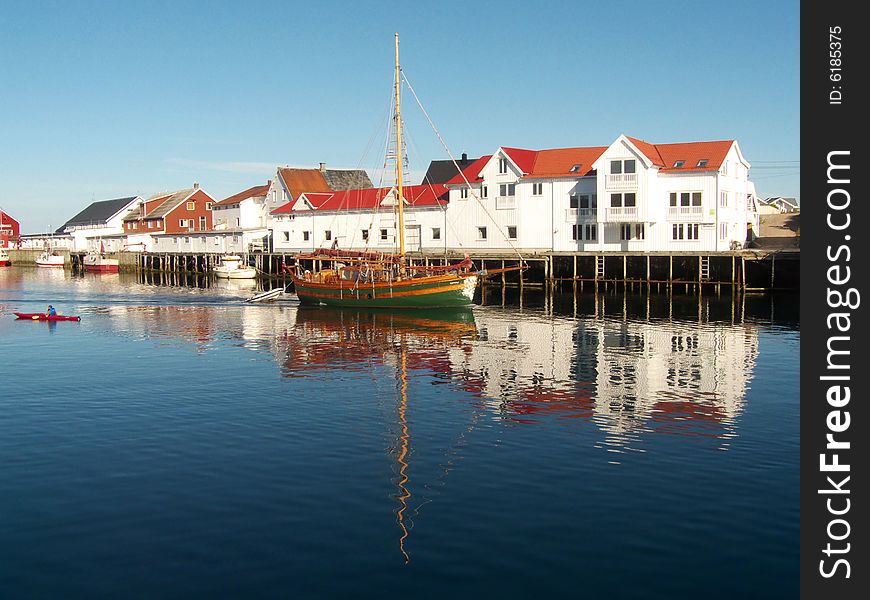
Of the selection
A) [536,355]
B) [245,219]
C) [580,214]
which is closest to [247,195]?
[245,219]

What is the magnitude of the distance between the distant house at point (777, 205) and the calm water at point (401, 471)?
7910cm

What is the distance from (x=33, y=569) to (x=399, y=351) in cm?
2683

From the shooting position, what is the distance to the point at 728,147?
74688 millimetres

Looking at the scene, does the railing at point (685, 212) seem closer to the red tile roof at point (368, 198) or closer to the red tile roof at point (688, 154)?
the red tile roof at point (688, 154)

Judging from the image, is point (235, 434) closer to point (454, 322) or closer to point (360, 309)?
point (454, 322)

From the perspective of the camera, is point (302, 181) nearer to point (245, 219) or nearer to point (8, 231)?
point (245, 219)

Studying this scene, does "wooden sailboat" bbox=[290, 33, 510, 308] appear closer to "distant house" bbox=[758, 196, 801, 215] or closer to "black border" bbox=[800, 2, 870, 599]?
"black border" bbox=[800, 2, 870, 599]

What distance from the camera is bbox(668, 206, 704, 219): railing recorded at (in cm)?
7375

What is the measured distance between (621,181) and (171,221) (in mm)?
85621

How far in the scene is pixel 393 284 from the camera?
6025 cm

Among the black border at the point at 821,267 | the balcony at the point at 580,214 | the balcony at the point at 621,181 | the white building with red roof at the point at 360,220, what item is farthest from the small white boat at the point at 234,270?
the black border at the point at 821,267

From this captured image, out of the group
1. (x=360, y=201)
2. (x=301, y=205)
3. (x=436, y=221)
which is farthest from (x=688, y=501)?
(x=301, y=205)

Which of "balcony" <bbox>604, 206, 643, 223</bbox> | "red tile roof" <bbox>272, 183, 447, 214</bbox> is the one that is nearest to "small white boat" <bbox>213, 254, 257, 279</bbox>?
"red tile roof" <bbox>272, 183, 447, 214</bbox>

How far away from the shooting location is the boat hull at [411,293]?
5888cm
